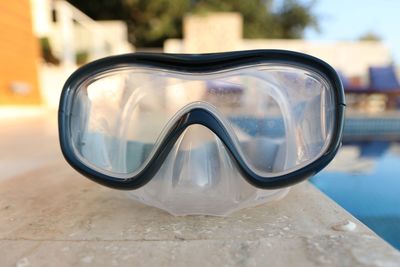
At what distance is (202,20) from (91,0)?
4929mm

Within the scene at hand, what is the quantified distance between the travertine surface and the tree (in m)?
7.82

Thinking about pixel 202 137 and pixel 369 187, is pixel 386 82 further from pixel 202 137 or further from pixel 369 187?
pixel 202 137

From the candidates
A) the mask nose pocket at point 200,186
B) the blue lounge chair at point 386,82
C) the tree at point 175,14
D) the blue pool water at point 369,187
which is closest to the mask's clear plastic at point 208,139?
the mask nose pocket at point 200,186

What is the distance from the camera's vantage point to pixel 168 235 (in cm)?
55

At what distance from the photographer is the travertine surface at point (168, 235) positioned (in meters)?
0.46

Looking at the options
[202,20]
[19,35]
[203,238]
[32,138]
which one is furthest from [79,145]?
[202,20]

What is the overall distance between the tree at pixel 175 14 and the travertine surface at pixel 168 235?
7.82 metres

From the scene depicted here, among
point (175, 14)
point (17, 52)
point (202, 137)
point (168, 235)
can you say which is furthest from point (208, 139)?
point (175, 14)

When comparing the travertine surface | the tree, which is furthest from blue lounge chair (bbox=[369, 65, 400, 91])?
the travertine surface

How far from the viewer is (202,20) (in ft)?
22.8

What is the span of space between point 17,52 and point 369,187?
449 cm

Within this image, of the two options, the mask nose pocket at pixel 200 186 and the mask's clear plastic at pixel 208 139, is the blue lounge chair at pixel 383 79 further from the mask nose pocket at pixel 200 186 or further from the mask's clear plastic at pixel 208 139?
the mask nose pocket at pixel 200 186

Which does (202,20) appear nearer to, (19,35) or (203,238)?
(19,35)

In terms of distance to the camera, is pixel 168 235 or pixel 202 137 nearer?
pixel 168 235
